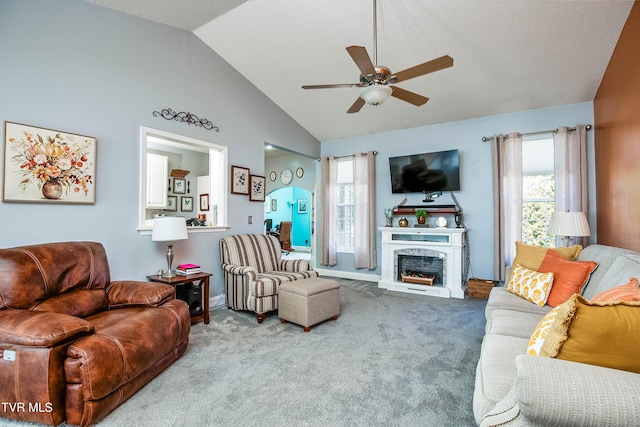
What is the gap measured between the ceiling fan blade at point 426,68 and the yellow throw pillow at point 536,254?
78.2 inches

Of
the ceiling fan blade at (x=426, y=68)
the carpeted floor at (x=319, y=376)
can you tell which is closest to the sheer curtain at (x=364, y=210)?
the carpeted floor at (x=319, y=376)

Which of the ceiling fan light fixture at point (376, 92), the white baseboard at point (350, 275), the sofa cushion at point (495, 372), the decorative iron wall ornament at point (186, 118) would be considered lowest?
the white baseboard at point (350, 275)

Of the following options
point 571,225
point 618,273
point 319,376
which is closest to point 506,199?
point 571,225

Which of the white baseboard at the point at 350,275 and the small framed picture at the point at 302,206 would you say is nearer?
the white baseboard at the point at 350,275

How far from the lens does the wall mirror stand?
4.18 meters

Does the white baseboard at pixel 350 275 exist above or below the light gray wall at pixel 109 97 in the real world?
below

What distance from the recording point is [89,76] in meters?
2.90

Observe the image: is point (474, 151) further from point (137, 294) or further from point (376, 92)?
point (137, 294)

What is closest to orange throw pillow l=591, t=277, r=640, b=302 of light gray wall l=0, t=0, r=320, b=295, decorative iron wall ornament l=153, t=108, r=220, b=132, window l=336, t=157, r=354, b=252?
light gray wall l=0, t=0, r=320, b=295

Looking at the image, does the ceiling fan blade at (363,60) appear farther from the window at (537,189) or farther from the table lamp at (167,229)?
Answer: the window at (537,189)

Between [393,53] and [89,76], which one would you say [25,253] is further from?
[393,53]

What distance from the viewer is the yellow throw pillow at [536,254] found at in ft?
9.52

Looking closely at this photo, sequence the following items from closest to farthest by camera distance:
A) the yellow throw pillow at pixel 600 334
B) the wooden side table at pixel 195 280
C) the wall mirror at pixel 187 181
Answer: the yellow throw pillow at pixel 600 334 → the wooden side table at pixel 195 280 → the wall mirror at pixel 187 181

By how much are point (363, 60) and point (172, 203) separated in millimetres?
4888
